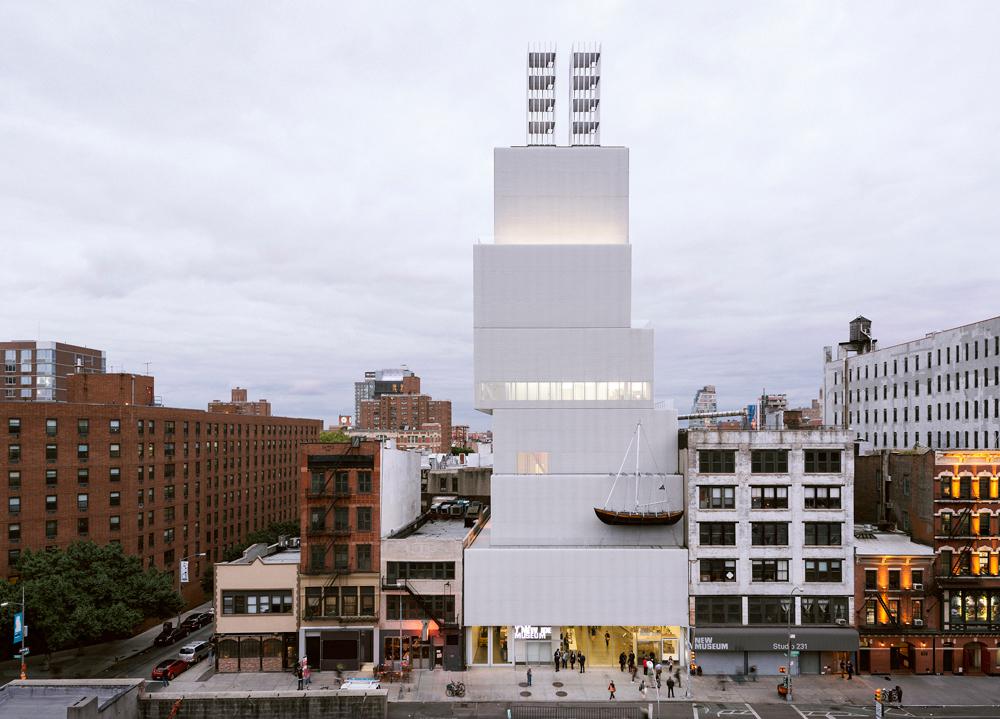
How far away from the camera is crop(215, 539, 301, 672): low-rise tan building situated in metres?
55.4

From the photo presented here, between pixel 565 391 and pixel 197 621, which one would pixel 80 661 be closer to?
pixel 197 621

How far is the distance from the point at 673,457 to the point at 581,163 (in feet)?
98.9

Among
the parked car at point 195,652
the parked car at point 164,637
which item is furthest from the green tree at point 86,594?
the parked car at point 195,652

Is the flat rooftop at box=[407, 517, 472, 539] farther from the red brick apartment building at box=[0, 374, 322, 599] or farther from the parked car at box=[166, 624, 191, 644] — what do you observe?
the red brick apartment building at box=[0, 374, 322, 599]

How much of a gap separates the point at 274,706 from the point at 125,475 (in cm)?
3775

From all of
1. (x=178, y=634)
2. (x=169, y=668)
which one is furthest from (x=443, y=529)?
(x=178, y=634)

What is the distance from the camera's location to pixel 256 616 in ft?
183

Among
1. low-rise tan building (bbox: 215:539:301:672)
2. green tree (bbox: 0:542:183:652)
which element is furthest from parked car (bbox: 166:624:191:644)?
low-rise tan building (bbox: 215:539:301:672)

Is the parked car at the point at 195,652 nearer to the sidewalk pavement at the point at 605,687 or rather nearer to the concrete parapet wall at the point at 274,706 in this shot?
the sidewalk pavement at the point at 605,687

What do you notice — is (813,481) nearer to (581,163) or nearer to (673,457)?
(673,457)

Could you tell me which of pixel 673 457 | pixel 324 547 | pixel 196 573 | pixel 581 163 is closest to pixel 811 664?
pixel 673 457

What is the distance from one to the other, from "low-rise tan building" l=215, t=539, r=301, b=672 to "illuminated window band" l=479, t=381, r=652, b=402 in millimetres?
23714

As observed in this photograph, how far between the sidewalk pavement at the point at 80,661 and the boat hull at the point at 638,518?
45.9 metres

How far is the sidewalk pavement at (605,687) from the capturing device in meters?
49.6
